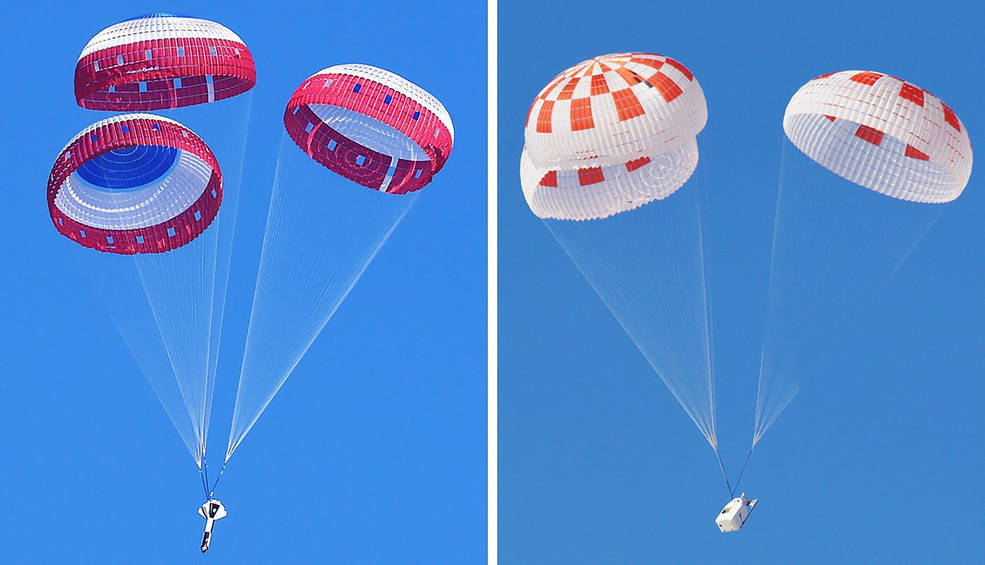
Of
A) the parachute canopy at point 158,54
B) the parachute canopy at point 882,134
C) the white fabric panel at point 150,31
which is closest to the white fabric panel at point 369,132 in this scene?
the parachute canopy at point 158,54

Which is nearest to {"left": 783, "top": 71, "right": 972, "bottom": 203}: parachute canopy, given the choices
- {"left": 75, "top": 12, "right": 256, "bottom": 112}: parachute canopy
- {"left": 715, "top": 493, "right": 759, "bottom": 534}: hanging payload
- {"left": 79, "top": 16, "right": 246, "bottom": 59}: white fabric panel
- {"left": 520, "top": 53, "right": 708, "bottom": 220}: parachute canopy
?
{"left": 520, "top": 53, "right": 708, "bottom": 220}: parachute canopy

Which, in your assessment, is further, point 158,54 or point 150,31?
point 150,31

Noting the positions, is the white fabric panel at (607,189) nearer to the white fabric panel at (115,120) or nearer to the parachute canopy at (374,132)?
the parachute canopy at (374,132)

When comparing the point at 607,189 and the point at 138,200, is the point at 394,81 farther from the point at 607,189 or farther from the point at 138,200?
the point at 138,200

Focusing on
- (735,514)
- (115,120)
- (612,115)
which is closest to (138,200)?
(115,120)

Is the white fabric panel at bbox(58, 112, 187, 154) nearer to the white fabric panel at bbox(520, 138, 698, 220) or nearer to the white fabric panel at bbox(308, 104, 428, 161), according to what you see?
the white fabric panel at bbox(308, 104, 428, 161)
